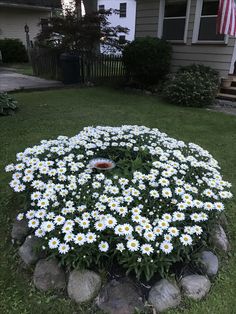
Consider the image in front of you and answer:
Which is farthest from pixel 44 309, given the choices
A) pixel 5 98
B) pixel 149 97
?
pixel 149 97

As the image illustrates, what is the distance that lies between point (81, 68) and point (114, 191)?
8.45 metres

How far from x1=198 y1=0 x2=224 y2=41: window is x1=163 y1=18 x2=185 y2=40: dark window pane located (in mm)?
649

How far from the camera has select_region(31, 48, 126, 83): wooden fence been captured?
9727 mm

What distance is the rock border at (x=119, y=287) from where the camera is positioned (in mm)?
1804

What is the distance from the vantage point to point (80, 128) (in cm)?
529

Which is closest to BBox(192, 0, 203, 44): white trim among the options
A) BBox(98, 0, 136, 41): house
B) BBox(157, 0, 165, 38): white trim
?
BBox(157, 0, 165, 38): white trim

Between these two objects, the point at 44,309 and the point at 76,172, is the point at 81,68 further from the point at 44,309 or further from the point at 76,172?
the point at 44,309

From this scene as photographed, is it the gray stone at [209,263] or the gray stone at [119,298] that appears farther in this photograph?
the gray stone at [209,263]

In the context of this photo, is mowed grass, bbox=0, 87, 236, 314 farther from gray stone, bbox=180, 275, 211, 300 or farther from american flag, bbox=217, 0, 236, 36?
american flag, bbox=217, 0, 236, 36

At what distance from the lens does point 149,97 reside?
837 centimetres

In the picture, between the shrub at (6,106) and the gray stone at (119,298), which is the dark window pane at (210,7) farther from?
the gray stone at (119,298)

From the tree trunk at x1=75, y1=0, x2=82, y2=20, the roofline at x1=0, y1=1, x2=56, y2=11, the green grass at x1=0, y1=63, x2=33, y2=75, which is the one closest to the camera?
the tree trunk at x1=75, y1=0, x2=82, y2=20

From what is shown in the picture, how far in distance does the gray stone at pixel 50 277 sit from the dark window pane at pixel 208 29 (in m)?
8.18

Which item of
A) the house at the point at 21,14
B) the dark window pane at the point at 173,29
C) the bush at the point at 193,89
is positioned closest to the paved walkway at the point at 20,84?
the dark window pane at the point at 173,29
